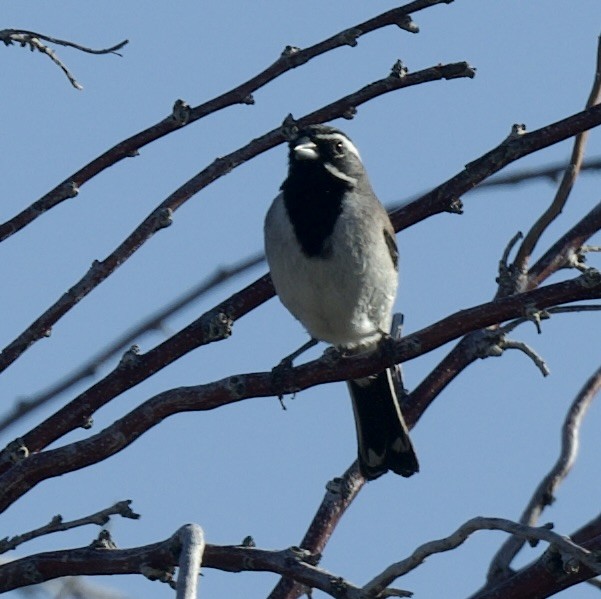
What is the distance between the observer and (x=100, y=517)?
10.8 ft

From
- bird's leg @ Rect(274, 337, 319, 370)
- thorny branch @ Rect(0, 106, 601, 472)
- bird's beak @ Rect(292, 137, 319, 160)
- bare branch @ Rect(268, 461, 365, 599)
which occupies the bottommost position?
bare branch @ Rect(268, 461, 365, 599)

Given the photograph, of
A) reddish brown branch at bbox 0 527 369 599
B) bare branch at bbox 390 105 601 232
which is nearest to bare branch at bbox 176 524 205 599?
reddish brown branch at bbox 0 527 369 599

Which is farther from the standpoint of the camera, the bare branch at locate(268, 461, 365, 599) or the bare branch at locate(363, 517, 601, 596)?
the bare branch at locate(268, 461, 365, 599)

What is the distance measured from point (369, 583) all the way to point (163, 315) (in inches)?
50.1

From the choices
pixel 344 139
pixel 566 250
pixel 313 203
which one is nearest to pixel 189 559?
pixel 566 250

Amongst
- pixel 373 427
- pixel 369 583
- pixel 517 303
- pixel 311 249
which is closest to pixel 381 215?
pixel 311 249

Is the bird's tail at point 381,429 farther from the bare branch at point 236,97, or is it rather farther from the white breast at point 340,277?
the bare branch at point 236,97

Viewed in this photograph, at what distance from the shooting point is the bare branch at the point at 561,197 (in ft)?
14.3

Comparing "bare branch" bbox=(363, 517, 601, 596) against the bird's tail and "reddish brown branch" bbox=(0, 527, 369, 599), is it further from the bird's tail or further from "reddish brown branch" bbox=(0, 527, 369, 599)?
the bird's tail

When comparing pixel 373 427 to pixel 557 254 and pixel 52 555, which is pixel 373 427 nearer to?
pixel 557 254

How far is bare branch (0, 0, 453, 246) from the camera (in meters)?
3.93

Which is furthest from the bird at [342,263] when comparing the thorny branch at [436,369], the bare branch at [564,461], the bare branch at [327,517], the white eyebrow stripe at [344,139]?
the bare branch at [564,461]

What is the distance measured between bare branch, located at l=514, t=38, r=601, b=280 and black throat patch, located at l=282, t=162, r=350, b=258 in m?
1.11

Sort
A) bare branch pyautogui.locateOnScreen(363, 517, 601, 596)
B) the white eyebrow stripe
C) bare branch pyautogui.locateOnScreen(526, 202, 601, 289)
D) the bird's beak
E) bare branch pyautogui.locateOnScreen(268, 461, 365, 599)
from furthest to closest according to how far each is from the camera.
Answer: the white eyebrow stripe
the bird's beak
bare branch pyautogui.locateOnScreen(526, 202, 601, 289)
bare branch pyautogui.locateOnScreen(268, 461, 365, 599)
bare branch pyautogui.locateOnScreen(363, 517, 601, 596)
